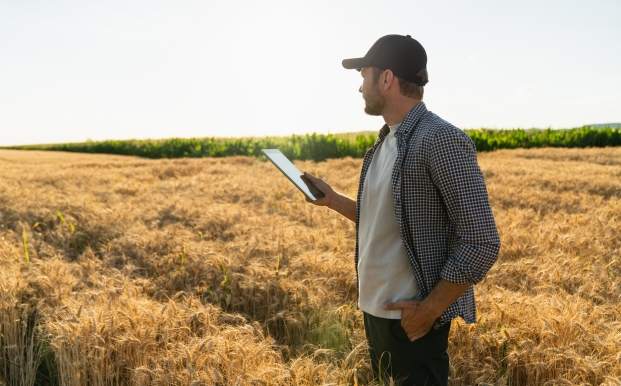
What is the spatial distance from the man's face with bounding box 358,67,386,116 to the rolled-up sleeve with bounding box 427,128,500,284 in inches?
17.4

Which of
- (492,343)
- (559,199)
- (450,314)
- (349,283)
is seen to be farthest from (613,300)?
(559,199)

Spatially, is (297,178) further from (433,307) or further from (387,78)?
(433,307)

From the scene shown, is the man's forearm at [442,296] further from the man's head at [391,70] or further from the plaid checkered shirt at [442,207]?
the man's head at [391,70]

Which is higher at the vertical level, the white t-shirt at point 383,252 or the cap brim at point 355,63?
the cap brim at point 355,63

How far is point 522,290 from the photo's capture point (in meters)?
4.34

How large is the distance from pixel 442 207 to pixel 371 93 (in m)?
0.65

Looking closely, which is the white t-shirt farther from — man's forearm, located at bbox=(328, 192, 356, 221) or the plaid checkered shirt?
man's forearm, located at bbox=(328, 192, 356, 221)

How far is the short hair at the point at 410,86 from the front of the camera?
7.51ft

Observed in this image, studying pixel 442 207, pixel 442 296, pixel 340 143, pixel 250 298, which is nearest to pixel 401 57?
pixel 442 207

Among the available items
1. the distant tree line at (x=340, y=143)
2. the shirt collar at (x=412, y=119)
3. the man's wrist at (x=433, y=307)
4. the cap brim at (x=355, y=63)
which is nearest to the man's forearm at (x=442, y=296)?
the man's wrist at (x=433, y=307)

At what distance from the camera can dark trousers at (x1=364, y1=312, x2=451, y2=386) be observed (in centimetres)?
223

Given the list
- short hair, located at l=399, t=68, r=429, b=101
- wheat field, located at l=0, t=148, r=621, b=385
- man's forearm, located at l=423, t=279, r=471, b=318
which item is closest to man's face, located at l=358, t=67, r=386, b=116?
short hair, located at l=399, t=68, r=429, b=101

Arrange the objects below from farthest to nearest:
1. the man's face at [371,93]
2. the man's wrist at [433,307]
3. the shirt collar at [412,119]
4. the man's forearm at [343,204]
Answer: the man's forearm at [343,204], the man's face at [371,93], the shirt collar at [412,119], the man's wrist at [433,307]

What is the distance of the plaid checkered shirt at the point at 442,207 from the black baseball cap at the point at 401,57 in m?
0.17
